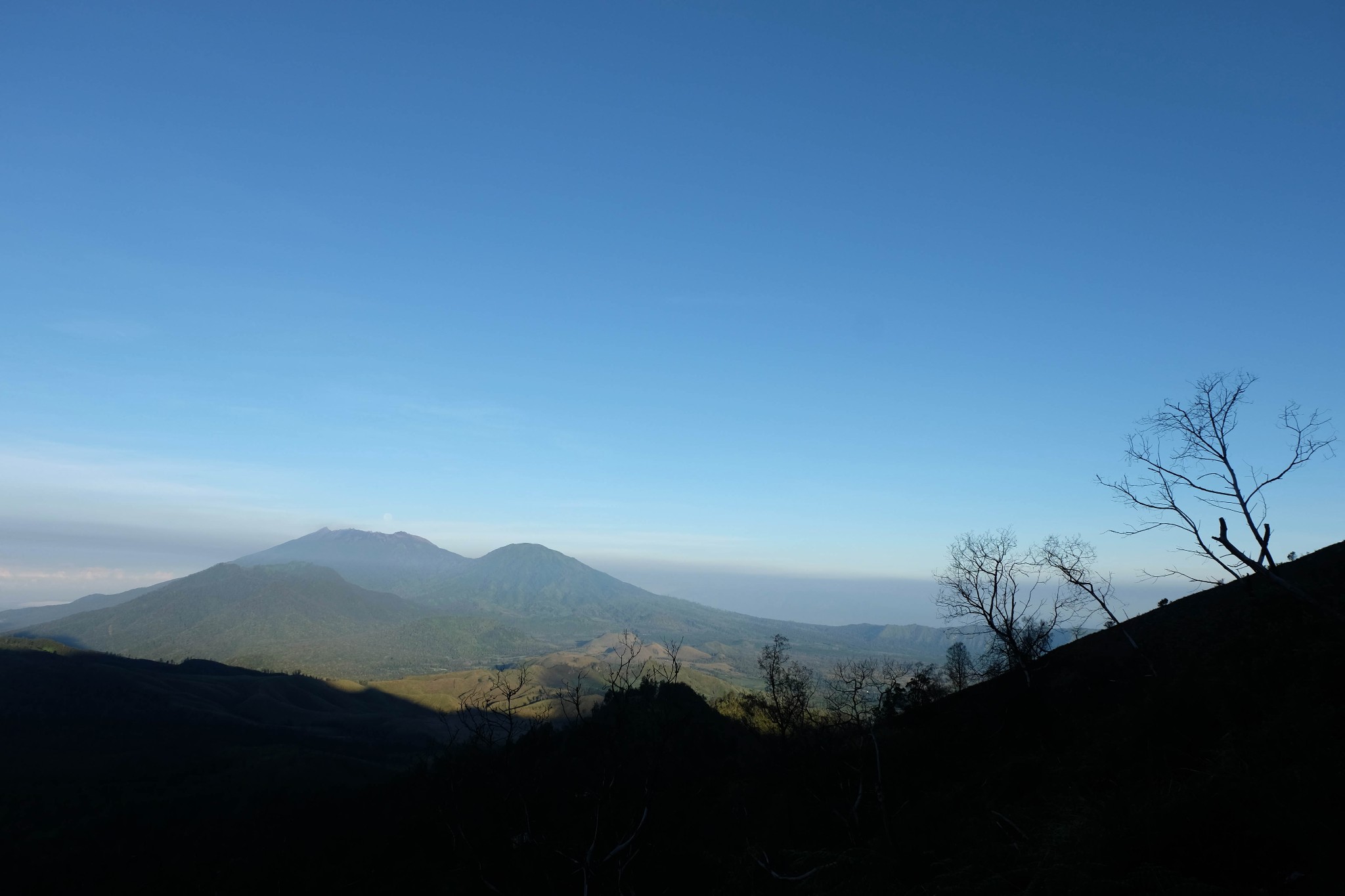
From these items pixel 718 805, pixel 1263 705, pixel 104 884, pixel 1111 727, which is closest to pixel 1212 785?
pixel 1263 705

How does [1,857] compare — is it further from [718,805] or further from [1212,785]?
[1212,785]

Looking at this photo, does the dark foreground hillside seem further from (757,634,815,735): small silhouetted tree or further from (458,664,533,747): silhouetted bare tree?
(757,634,815,735): small silhouetted tree

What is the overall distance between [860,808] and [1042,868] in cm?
2106

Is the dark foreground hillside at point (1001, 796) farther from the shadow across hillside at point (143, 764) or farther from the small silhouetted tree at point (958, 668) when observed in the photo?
the shadow across hillside at point (143, 764)

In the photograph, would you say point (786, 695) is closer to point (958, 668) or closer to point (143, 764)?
point (958, 668)

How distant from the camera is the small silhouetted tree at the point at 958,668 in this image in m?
51.0

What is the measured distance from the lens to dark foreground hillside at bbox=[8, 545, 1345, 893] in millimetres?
9203

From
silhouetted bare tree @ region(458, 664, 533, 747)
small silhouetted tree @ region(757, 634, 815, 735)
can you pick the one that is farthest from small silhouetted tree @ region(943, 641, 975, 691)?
silhouetted bare tree @ region(458, 664, 533, 747)

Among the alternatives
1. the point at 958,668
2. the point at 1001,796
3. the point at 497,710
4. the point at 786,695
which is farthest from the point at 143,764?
the point at 1001,796

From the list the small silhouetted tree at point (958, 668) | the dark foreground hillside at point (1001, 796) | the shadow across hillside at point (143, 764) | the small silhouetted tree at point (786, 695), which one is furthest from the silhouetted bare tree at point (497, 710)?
the shadow across hillside at point (143, 764)

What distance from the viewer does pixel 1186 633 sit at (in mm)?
31406

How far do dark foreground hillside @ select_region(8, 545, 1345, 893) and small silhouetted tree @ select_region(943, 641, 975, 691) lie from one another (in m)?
10.7

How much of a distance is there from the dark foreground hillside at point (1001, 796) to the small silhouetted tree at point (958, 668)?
1067 centimetres

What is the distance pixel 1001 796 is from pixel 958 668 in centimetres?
3601
